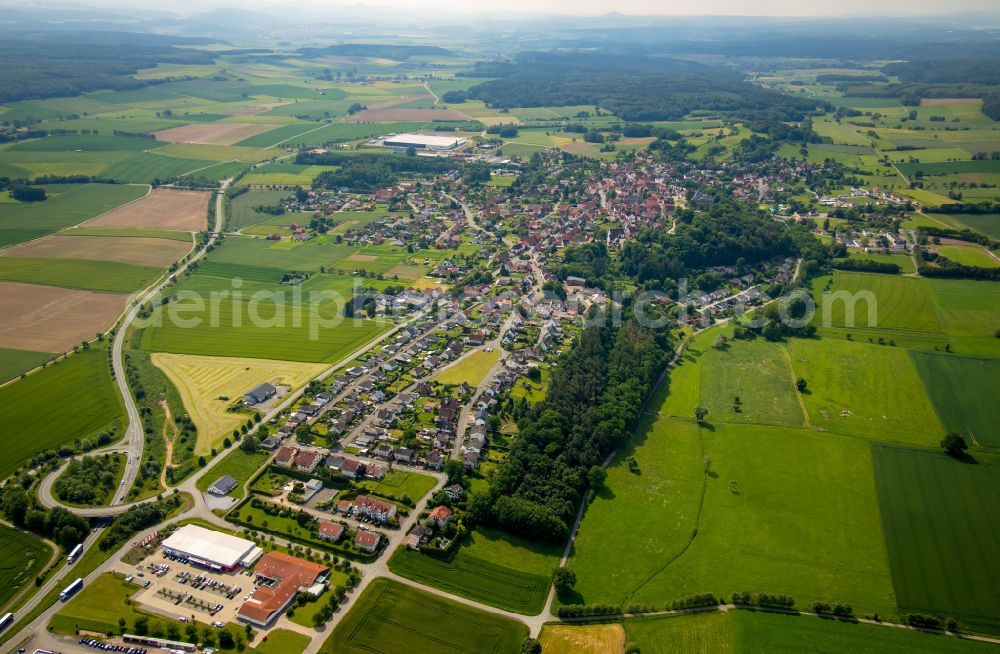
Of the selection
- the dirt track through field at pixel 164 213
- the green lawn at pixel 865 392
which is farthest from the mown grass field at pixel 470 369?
the dirt track through field at pixel 164 213

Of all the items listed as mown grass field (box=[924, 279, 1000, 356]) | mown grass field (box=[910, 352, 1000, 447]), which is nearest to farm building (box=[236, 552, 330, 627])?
mown grass field (box=[910, 352, 1000, 447])

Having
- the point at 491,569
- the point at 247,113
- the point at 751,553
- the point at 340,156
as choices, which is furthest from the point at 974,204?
the point at 247,113

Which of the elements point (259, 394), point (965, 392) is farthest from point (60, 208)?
point (965, 392)

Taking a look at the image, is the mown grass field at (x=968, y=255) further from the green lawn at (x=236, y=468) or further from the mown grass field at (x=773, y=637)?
the green lawn at (x=236, y=468)

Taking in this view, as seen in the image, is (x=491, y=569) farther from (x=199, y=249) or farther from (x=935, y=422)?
(x=199, y=249)

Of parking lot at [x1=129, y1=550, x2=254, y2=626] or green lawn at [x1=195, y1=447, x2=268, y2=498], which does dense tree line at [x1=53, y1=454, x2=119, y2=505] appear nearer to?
green lawn at [x1=195, y1=447, x2=268, y2=498]

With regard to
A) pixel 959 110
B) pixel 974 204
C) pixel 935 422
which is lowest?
pixel 935 422

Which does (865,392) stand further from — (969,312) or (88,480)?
(88,480)

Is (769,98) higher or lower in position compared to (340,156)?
higher
